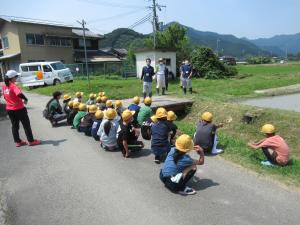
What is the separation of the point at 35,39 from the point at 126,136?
3173 centimetres

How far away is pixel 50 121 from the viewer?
10414 millimetres

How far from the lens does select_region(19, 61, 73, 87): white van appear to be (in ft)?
82.9

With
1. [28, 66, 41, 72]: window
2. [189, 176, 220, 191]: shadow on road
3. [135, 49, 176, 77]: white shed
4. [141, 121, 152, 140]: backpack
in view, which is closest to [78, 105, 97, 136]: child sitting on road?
[141, 121, 152, 140]: backpack

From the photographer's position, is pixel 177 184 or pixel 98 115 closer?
pixel 177 184

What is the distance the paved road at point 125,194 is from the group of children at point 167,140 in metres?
0.28

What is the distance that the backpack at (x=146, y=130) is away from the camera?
813 cm

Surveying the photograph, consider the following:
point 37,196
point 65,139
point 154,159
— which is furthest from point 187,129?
point 37,196

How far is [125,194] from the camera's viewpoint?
4930mm

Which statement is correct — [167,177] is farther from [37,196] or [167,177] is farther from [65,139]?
[65,139]

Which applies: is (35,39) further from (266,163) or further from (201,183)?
(201,183)

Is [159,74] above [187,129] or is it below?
above

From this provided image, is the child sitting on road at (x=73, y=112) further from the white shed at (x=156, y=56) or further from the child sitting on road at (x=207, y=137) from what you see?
the white shed at (x=156, y=56)

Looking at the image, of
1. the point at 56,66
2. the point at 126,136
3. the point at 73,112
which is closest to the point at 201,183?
the point at 126,136

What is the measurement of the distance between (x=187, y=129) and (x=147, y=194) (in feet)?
15.2
